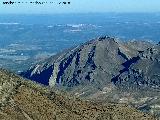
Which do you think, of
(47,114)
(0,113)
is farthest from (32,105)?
(0,113)

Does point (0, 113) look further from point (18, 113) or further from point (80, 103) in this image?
point (80, 103)

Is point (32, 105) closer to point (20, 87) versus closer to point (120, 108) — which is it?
point (20, 87)

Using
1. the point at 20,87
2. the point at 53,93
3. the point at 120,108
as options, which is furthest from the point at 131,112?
the point at 20,87

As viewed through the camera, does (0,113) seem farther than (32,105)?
No

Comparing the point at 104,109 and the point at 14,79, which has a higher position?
the point at 14,79

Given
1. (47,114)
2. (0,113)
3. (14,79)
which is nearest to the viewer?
(0,113)

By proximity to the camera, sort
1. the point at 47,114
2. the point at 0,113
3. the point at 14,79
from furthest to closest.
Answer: the point at 14,79 < the point at 47,114 < the point at 0,113
